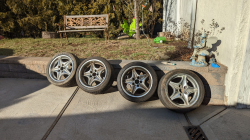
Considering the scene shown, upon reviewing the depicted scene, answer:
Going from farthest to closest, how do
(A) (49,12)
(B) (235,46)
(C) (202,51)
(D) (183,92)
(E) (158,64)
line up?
Result: (A) (49,12) < (E) (158,64) < (C) (202,51) < (D) (183,92) < (B) (235,46)

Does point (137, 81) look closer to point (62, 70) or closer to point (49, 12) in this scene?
point (62, 70)

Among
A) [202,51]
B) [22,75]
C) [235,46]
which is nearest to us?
[235,46]

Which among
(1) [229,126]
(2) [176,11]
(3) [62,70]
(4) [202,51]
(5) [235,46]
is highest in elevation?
(2) [176,11]

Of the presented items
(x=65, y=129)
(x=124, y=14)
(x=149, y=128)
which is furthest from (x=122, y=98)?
(x=124, y=14)

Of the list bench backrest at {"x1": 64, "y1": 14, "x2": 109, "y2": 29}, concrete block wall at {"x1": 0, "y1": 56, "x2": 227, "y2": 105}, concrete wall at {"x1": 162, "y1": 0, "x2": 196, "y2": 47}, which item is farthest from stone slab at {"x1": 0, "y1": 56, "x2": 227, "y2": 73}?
bench backrest at {"x1": 64, "y1": 14, "x2": 109, "y2": 29}

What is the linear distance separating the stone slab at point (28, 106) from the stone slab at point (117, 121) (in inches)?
9.5

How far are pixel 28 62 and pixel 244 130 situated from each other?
4.53m

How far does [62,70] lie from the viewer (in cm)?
391

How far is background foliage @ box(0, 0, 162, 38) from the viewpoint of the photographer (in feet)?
25.7

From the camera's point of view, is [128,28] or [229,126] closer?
[229,126]

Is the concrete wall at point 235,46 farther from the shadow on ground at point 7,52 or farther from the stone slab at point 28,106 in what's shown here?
the shadow on ground at point 7,52

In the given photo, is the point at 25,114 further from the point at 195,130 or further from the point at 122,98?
the point at 195,130

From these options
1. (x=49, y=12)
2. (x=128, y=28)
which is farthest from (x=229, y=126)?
(x=49, y=12)

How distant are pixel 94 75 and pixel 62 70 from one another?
31.2 inches
